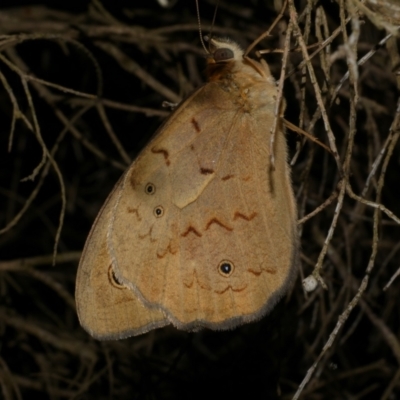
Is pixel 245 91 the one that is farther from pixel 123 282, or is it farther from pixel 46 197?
pixel 46 197

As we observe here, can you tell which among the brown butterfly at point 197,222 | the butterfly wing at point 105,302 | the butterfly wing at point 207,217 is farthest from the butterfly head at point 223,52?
the butterfly wing at point 105,302

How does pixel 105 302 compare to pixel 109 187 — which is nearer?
pixel 105 302

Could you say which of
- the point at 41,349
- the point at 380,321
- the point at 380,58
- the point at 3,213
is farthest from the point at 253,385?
the point at 3,213

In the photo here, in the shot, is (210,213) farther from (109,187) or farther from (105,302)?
(109,187)

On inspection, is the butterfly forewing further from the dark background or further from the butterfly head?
the dark background

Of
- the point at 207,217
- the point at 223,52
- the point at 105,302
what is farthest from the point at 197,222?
the point at 223,52

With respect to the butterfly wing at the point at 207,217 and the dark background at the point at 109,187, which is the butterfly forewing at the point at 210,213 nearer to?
the butterfly wing at the point at 207,217
